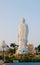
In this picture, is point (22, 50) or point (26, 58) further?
point (22, 50)

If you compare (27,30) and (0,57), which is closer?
(0,57)

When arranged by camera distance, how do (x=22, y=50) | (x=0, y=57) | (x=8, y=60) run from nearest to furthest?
(x=8, y=60) → (x=0, y=57) → (x=22, y=50)

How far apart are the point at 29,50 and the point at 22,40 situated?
306cm

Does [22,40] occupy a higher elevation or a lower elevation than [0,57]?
higher

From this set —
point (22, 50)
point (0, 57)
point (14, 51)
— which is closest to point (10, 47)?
point (14, 51)

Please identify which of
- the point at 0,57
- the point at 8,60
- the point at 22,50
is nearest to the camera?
the point at 8,60

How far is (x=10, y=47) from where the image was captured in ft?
187

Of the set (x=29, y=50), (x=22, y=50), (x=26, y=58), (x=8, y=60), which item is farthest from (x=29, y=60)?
(x=29, y=50)

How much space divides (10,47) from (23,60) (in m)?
17.0

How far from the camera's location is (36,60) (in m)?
41.1

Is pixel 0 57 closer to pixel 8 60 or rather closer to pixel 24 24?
pixel 8 60

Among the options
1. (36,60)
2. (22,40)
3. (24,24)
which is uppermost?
(24,24)

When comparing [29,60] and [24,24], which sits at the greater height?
[24,24]

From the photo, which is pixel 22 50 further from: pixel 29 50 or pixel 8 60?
pixel 8 60
